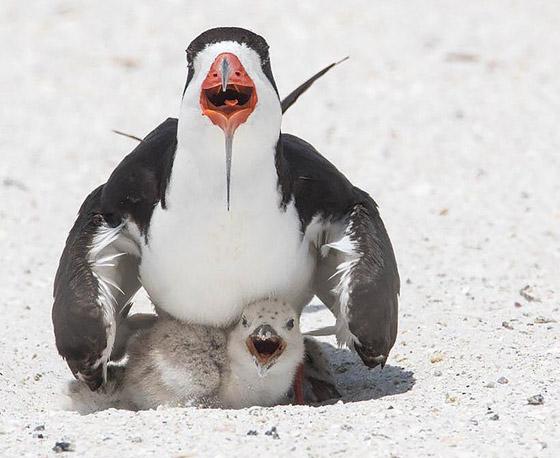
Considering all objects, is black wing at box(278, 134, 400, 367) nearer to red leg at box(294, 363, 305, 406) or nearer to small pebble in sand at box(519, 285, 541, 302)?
red leg at box(294, 363, 305, 406)

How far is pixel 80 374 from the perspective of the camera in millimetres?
4605

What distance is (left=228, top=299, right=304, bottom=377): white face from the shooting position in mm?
4621

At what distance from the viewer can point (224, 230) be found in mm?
4453

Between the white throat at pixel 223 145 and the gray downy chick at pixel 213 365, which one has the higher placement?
the white throat at pixel 223 145

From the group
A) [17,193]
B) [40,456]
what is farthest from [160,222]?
[17,193]

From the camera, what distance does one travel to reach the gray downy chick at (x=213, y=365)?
4.69 metres

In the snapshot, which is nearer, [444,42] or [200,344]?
[200,344]

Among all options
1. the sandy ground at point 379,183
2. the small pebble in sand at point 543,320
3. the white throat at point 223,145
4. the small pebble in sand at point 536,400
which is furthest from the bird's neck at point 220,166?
the small pebble in sand at point 543,320

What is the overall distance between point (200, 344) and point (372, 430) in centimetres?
97

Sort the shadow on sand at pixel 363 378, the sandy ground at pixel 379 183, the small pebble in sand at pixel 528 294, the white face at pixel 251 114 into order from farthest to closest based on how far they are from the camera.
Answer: the small pebble in sand at pixel 528 294
the shadow on sand at pixel 363 378
the white face at pixel 251 114
the sandy ground at pixel 379 183

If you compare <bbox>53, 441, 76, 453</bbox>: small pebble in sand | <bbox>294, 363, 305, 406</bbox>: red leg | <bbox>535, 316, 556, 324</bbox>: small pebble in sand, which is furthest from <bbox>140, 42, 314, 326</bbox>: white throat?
<bbox>535, 316, 556, 324</bbox>: small pebble in sand

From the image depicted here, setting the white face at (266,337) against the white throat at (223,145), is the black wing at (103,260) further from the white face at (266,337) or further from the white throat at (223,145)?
the white face at (266,337)

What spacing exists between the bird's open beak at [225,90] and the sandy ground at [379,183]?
→ 37.6 inches

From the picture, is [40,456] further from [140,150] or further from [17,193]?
[17,193]
